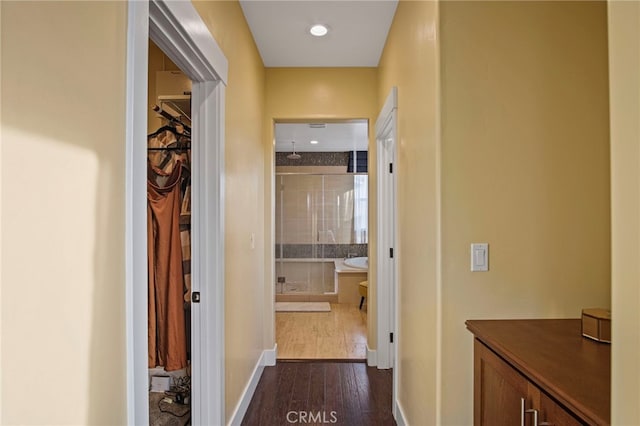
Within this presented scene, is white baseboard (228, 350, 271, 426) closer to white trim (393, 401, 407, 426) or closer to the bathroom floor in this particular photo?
the bathroom floor

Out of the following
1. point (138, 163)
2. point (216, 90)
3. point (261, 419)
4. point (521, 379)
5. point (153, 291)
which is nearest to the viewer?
point (138, 163)

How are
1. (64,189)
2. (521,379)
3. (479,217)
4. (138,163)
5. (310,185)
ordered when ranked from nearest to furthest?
(64,189) → (138,163) → (521,379) → (479,217) → (310,185)

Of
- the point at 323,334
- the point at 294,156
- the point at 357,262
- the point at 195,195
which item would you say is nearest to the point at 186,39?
the point at 195,195

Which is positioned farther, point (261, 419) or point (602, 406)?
point (261, 419)

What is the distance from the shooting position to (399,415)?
231cm

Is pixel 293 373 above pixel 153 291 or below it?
below

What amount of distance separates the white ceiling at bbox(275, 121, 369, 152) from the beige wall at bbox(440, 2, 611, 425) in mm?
3315

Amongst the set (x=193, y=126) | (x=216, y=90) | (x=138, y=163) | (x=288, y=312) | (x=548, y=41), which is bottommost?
(x=288, y=312)

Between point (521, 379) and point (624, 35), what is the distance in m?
1.01

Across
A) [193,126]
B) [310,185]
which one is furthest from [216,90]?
[310,185]

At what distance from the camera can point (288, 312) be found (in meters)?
5.13

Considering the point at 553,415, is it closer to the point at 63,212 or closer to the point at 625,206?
the point at 625,206

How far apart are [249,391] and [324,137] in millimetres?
4149

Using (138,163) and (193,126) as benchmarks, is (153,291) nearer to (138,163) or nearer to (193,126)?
(193,126)
